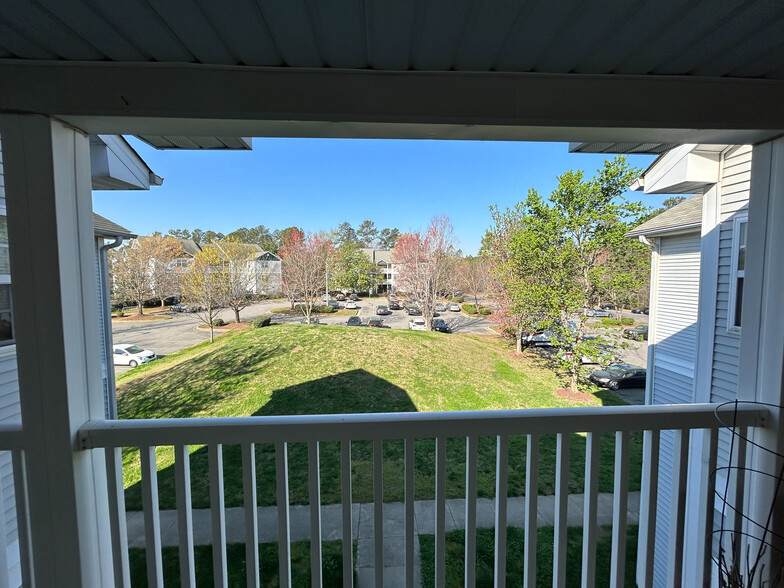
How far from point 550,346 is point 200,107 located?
7.43 meters

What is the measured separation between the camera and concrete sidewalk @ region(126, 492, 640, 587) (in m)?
2.93

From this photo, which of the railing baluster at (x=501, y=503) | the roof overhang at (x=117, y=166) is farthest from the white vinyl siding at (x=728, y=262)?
the roof overhang at (x=117, y=166)

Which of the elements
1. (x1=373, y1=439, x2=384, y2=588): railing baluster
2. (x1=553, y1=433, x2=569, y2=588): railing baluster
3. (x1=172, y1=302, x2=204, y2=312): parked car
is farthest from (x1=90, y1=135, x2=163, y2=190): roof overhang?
(x1=172, y1=302, x2=204, y2=312): parked car

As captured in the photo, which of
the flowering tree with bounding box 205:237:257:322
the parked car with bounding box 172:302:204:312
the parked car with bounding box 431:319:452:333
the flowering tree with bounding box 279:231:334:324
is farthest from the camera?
the flowering tree with bounding box 279:231:334:324

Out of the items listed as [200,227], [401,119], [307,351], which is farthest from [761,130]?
[200,227]

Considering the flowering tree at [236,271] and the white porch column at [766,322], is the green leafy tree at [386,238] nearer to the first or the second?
the flowering tree at [236,271]

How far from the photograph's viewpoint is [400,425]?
1011 millimetres

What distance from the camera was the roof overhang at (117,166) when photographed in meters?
1.55

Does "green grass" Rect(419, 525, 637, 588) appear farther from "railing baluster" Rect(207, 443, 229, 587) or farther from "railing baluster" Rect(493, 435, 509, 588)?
"railing baluster" Rect(207, 443, 229, 587)

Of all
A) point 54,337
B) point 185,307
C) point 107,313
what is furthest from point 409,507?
point 185,307

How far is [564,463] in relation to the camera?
41.7 inches

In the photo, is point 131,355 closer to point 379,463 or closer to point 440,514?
point 379,463

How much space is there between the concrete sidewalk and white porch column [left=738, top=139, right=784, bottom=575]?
2.37 m

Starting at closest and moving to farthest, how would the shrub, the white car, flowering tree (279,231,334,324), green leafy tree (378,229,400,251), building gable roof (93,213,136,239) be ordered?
building gable roof (93,213,136,239), the white car, the shrub, flowering tree (279,231,334,324), green leafy tree (378,229,400,251)
